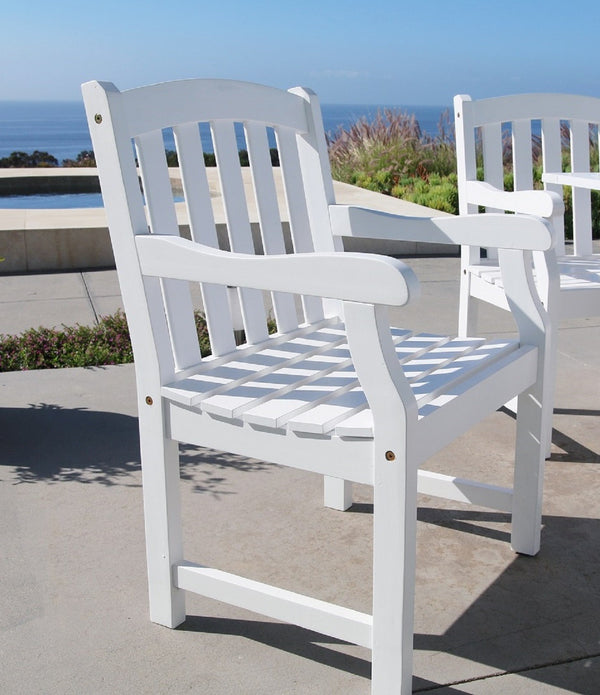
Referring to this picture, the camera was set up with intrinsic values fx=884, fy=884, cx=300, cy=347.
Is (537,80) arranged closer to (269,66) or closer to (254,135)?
(269,66)

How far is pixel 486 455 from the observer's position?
2.61 m

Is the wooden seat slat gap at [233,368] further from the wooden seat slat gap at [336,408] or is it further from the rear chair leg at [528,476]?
the rear chair leg at [528,476]

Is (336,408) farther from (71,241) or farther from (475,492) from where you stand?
(71,241)

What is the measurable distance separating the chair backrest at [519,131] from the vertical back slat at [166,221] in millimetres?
1200

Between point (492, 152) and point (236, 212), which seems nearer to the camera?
point (236, 212)

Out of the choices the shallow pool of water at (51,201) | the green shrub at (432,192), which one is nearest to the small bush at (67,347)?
the green shrub at (432,192)

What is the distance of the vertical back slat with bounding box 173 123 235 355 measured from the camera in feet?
5.89

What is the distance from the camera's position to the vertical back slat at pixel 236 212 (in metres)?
1.93

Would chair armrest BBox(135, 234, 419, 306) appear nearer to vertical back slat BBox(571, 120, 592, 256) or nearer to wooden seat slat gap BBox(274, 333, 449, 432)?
wooden seat slat gap BBox(274, 333, 449, 432)

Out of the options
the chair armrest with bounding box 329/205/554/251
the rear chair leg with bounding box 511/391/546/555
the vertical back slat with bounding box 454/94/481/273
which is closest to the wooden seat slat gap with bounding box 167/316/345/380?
the chair armrest with bounding box 329/205/554/251

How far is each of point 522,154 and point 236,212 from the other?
1303 millimetres

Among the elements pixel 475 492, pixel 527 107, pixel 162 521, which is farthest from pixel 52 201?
pixel 162 521

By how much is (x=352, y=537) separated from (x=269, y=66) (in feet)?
572

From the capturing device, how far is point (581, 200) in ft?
9.91
